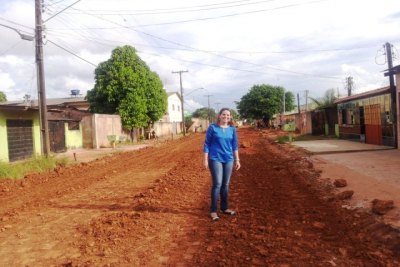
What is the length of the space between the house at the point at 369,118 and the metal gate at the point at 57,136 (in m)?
18.0

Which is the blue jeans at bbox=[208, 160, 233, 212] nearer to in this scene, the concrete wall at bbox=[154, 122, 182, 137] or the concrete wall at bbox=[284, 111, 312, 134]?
the concrete wall at bbox=[284, 111, 312, 134]

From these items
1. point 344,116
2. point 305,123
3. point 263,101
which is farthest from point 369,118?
point 263,101

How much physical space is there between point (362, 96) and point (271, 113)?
156 feet

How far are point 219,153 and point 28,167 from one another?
10.8m

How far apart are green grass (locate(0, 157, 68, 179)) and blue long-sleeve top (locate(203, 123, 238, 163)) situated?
9116mm

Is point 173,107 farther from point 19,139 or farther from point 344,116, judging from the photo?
point 19,139

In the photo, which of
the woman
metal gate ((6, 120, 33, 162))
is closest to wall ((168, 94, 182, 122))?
metal gate ((6, 120, 33, 162))

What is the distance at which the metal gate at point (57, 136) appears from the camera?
25.5m

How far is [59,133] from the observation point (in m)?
26.7

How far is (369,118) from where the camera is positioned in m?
22.4

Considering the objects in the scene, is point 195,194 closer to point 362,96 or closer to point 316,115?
point 362,96

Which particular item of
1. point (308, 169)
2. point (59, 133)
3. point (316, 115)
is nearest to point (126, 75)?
point (59, 133)

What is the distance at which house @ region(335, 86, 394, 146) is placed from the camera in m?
19.5

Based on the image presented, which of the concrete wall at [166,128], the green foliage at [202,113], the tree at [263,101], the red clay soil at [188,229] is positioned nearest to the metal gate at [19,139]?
the red clay soil at [188,229]
